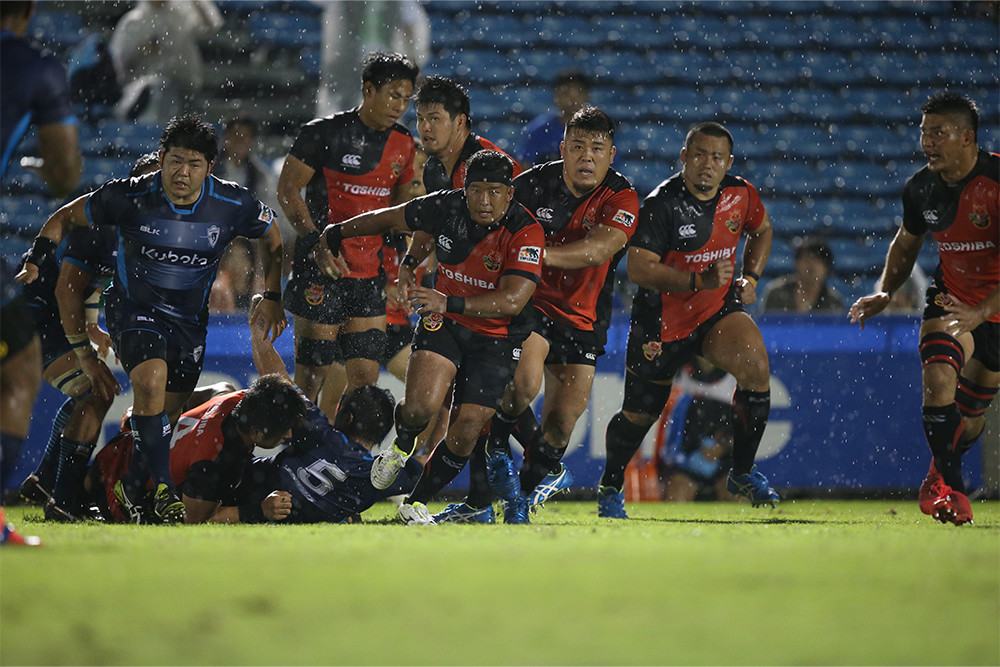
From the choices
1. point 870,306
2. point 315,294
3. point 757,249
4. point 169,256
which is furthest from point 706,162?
point 169,256

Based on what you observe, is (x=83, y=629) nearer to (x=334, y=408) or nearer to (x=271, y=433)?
(x=271, y=433)

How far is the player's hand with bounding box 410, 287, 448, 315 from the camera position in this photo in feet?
16.8

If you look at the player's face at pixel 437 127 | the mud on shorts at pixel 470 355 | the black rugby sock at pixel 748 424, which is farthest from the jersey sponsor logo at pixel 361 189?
the black rugby sock at pixel 748 424

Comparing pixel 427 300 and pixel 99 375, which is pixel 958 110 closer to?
pixel 427 300

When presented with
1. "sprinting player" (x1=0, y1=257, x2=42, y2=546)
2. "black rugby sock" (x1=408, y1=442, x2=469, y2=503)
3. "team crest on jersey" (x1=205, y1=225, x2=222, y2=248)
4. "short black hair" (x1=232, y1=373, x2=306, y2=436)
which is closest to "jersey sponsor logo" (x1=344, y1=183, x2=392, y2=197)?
"team crest on jersey" (x1=205, y1=225, x2=222, y2=248)

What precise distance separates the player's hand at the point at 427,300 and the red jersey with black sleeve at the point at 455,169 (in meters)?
1.20

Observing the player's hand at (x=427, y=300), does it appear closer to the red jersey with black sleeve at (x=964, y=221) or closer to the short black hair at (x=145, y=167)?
the short black hair at (x=145, y=167)

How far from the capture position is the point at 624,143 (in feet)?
41.7

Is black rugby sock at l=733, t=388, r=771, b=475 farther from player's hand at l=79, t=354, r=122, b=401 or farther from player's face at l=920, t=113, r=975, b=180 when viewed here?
player's hand at l=79, t=354, r=122, b=401

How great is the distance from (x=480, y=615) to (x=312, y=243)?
3896 millimetres

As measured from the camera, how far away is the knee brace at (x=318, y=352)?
21.9ft

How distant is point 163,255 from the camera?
570 cm

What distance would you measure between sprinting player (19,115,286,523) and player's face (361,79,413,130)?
37.8 inches

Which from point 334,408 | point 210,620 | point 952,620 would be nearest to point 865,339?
point 334,408
